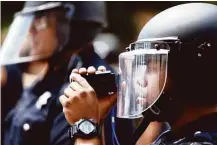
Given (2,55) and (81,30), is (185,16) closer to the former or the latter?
(81,30)

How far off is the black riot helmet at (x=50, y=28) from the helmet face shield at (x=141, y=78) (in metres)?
1.00

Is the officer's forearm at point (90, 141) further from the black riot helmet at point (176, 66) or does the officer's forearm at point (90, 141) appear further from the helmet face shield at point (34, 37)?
the helmet face shield at point (34, 37)

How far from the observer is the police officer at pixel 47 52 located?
2928mm

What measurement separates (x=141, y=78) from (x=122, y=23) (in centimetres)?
115

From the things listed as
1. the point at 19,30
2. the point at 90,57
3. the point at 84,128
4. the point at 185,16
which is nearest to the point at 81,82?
the point at 84,128

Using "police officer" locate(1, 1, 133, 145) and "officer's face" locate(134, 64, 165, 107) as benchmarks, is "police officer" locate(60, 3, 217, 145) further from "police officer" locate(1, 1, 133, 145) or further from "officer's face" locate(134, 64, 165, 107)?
"police officer" locate(1, 1, 133, 145)

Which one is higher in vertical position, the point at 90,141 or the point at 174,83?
the point at 174,83

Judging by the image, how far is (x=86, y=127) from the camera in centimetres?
182

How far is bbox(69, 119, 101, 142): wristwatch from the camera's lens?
182 centimetres

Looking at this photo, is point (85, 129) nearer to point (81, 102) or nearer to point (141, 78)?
point (81, 102)

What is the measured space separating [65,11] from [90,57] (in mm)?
275

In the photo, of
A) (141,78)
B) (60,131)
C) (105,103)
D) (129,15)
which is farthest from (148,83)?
(129,15)

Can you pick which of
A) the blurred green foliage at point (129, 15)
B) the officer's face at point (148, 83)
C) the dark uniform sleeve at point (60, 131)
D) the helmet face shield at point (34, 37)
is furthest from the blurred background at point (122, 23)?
the officer's face at point (148, 83)

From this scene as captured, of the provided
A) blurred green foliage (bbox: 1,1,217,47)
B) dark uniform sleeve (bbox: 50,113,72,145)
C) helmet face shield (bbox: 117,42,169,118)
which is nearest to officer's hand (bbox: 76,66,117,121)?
helmet face shield (bbox: 117,42,169,118)
